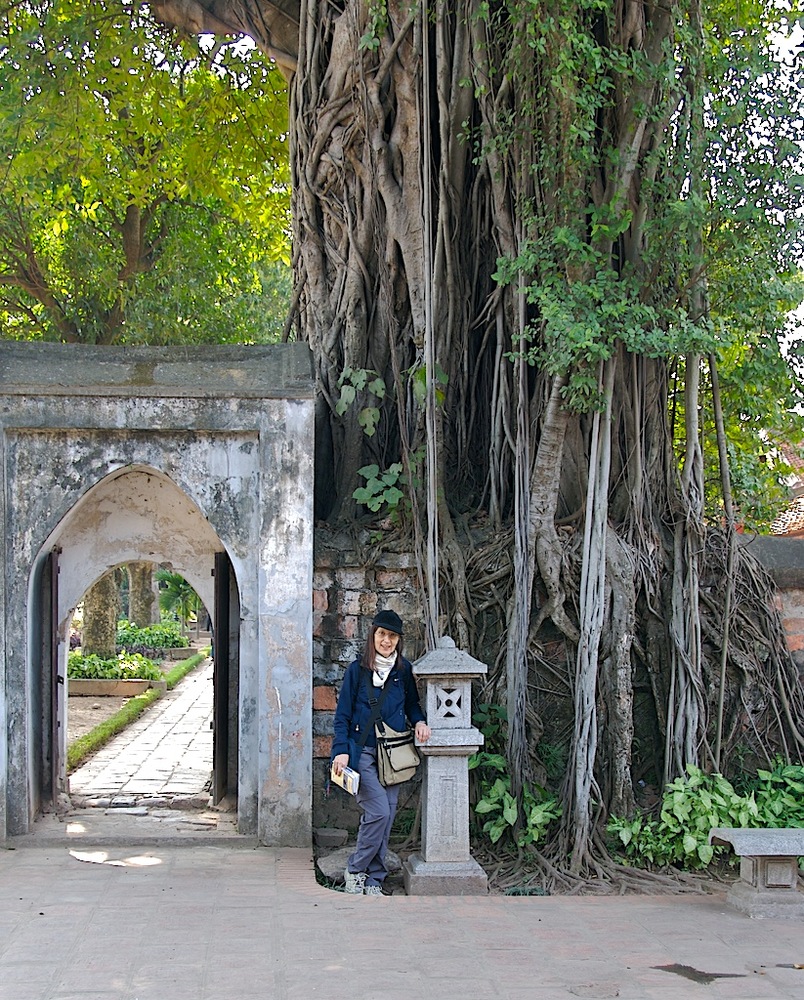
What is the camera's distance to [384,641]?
557 cm

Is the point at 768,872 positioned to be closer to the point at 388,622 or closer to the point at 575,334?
the point at 388,622

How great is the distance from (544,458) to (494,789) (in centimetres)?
193

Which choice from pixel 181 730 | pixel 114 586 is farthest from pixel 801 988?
pixel 114 586

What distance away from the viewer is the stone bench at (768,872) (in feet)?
17.0

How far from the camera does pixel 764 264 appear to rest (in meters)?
6.00

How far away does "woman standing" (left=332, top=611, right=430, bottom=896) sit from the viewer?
548 centimetres

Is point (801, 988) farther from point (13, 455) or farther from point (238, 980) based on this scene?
point (13, 455)

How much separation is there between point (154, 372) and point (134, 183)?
6.73m

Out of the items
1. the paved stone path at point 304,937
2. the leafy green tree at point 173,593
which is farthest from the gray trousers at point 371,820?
the leafy green tree at point 173,593

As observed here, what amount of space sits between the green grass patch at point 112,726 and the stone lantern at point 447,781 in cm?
446

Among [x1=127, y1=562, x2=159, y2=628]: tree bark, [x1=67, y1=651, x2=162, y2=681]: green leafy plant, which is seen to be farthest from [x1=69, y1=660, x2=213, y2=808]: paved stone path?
[x1=127, y1=562, x2=159, y2=628]: tree bark

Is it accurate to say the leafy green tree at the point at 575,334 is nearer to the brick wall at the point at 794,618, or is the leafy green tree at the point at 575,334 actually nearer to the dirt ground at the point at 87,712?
the brick wall at the point at 794,618

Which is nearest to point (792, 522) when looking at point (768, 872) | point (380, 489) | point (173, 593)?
point (380, 489)

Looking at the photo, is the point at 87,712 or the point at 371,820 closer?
the point at 371,820
